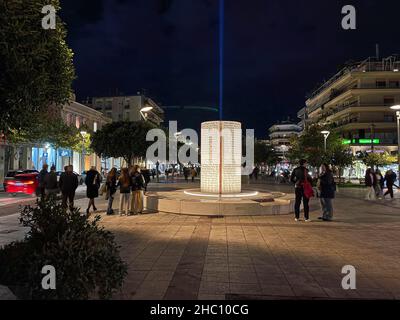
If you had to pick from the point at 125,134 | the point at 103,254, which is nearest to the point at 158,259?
the point at 103,254

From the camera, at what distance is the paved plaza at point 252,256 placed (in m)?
5.22

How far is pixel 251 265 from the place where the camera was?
6551 mm

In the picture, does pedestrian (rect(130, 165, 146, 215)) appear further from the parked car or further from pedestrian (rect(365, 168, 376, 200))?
pedestrian (rect(365, 168, 376, 200))

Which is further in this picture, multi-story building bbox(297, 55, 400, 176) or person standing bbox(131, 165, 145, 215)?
multi-story building bbox(297, 55, 400, 176)

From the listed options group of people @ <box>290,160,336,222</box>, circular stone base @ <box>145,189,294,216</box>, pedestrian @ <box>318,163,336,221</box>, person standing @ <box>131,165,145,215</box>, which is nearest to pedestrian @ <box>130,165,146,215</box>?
person standing @ <box>131,165,145,215</box>

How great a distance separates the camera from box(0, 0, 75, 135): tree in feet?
15.2

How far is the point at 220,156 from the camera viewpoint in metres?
16.7

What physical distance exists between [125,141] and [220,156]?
21.3 meters

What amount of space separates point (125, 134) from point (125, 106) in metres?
51.4

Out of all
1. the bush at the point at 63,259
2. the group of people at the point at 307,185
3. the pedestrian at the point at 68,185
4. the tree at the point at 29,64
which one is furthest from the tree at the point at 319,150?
the bush at the point at 63,259

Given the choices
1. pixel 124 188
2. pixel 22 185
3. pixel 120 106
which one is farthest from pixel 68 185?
pixel 120 106

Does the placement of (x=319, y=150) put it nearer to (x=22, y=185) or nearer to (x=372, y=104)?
(x=372, y=104)

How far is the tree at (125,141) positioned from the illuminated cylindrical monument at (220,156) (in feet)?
65.2

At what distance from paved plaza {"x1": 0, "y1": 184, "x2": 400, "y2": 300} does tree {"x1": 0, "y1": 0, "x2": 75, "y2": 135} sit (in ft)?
9.88
